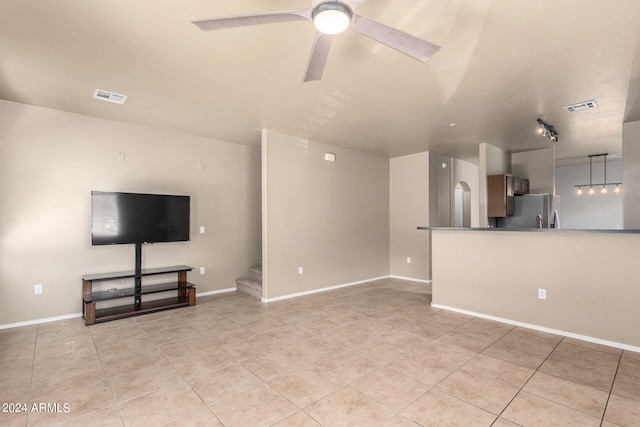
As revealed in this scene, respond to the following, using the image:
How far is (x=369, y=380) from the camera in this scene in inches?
102

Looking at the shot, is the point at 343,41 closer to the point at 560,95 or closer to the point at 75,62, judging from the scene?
the point at 75,62

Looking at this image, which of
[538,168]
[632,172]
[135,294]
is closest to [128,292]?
[135,294]

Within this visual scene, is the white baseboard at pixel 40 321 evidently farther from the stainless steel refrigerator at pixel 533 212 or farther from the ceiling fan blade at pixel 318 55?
the stainless steel refrigerator at pixel 533 212

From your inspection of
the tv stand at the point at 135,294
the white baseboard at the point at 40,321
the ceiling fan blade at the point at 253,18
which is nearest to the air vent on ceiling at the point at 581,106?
the ceiling fan blade at the point at 253,18

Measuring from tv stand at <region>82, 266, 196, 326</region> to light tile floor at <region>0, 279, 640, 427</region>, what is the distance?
214 millimetres

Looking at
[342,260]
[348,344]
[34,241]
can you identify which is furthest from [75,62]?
[342,260]

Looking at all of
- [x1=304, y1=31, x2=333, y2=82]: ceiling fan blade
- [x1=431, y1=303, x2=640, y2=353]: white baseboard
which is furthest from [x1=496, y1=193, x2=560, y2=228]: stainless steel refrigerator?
[x1=304, y1=31, x2=333, y2=82]: ceiling fan blade

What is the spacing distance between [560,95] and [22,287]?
6755mm

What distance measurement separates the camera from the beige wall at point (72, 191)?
3.87 m

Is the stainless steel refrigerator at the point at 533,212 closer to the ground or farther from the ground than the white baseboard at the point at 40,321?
farther from the ground

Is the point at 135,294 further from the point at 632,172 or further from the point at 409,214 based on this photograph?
the point at 632,172

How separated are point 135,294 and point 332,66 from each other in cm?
393

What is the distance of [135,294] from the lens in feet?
14.4

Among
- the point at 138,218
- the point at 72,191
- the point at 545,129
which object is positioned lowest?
the point at 138,218
